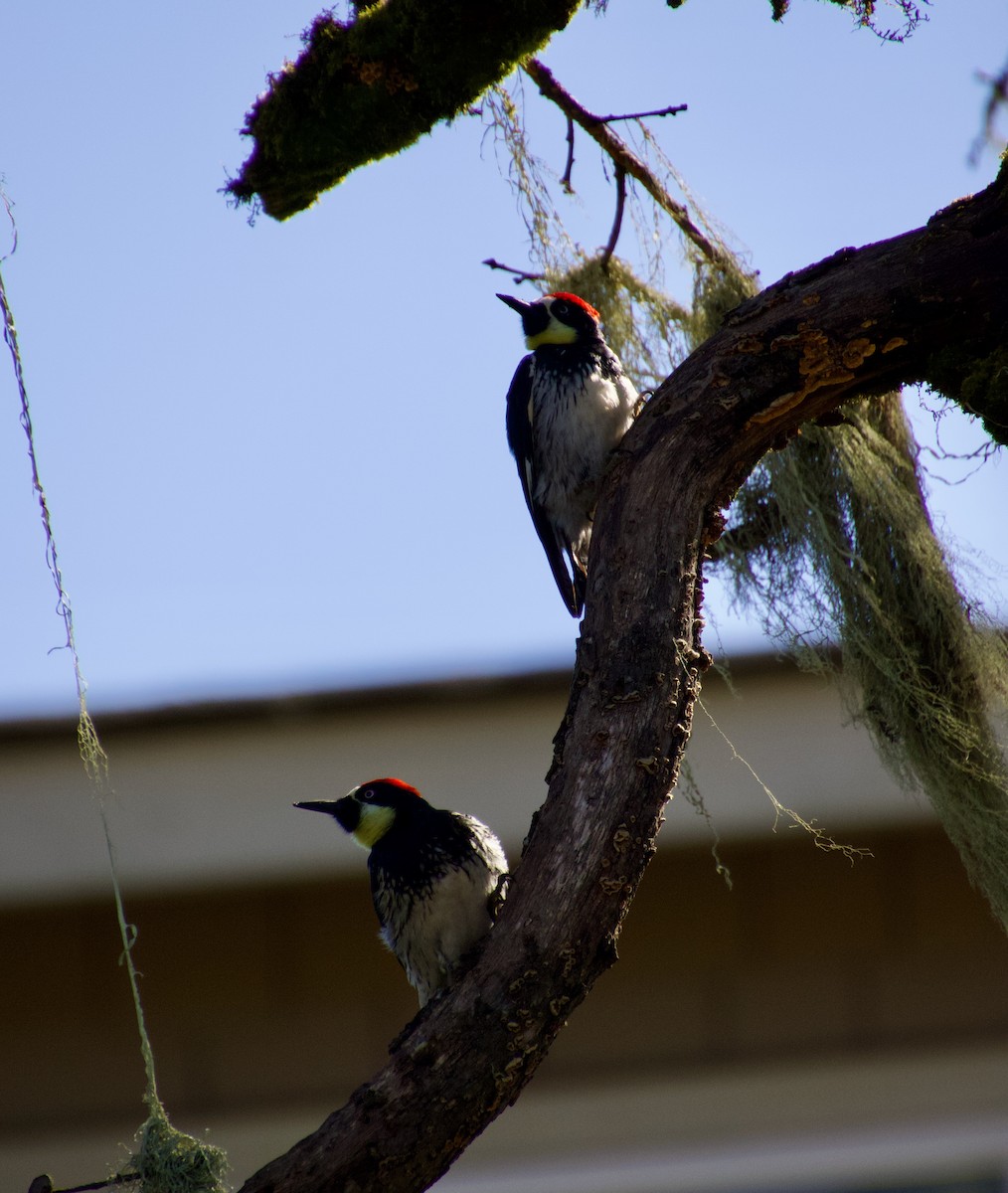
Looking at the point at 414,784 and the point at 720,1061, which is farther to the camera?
the point at 720,1061

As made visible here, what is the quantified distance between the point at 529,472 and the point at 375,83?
3.90 feet

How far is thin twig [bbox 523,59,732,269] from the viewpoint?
351cm

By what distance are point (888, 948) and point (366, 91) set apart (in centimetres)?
358

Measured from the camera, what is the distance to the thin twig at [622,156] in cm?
351

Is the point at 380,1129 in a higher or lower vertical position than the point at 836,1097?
higher

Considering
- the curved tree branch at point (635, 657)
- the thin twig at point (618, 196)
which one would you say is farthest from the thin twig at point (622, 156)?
the curved tree branch at point (635, 657)

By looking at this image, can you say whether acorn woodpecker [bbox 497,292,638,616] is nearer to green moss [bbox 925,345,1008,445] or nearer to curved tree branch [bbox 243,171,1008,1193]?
curved tree branch [bbox 243,171,1008,1193]

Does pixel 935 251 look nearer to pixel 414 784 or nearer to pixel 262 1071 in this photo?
pixel 414 784

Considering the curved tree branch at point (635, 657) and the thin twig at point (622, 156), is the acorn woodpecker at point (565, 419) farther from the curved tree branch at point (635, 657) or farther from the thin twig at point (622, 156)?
the curved tree branch at point (635, 657)

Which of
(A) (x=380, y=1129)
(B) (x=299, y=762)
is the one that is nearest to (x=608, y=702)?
(A) (x=380, y=1129)

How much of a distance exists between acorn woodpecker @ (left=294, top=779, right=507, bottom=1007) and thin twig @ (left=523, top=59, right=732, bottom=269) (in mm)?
1651

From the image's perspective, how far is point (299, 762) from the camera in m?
4.28

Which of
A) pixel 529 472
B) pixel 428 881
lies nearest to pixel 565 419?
pixel 529 472

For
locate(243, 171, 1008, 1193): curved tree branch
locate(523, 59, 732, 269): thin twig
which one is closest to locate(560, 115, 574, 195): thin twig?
locate(523, 59, 732, 269): thin twig
